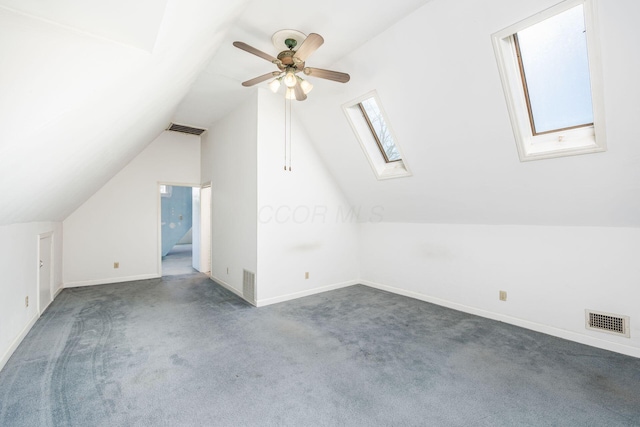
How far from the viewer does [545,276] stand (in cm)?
311

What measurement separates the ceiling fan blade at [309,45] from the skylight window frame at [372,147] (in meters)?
1.13

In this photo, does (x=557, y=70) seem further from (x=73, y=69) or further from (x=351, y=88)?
(x=73, y=69)

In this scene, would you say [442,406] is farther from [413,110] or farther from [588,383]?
[413,110]

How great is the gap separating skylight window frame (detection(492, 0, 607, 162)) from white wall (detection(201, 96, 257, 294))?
298cm

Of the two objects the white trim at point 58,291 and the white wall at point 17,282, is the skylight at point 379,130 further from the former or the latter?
the white trim at point 58,291

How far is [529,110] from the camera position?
2.59 m

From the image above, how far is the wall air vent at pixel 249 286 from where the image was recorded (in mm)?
3965

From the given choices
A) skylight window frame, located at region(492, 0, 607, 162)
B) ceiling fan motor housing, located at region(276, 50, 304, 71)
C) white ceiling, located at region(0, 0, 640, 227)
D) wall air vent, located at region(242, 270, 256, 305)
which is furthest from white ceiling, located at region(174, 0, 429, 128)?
wall air vent, located at region(242, 270, 256, 305)

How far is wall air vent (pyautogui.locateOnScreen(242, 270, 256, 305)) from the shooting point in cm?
396

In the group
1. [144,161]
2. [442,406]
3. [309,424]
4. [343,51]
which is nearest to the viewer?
[309,424]

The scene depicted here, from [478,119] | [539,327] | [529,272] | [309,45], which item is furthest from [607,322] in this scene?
[309,45]

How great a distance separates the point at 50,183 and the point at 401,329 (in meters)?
3.71

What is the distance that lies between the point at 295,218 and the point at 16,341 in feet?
10.5

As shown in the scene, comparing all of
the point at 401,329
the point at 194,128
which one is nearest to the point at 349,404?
the point at 401,329
